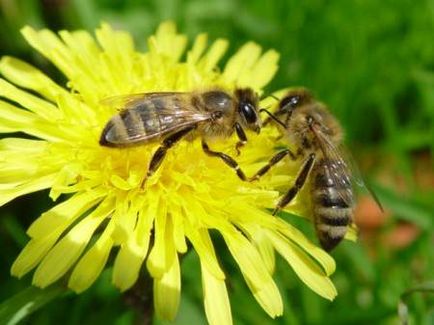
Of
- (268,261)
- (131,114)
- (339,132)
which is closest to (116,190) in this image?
(131,114)

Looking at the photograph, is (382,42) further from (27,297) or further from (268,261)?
(27,297)

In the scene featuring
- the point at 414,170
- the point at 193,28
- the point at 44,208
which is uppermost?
the point at 193,28

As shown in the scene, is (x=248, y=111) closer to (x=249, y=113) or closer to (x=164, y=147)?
(x=249, y=113)

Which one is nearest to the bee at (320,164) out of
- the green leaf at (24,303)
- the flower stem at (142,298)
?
the flower stem at (142,298)

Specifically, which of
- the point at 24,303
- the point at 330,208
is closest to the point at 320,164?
the point at 330,208

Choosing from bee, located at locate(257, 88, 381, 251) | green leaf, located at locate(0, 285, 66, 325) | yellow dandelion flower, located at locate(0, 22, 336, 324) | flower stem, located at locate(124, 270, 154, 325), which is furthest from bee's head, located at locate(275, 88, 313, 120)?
green leaf, located at locate(0, 285, 66, 325)

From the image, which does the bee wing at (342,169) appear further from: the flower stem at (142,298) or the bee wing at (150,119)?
the flower stem at (142,298)

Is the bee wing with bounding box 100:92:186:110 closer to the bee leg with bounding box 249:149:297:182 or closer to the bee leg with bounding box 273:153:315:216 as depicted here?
the bee leg with bounding box 249:149:297:182
